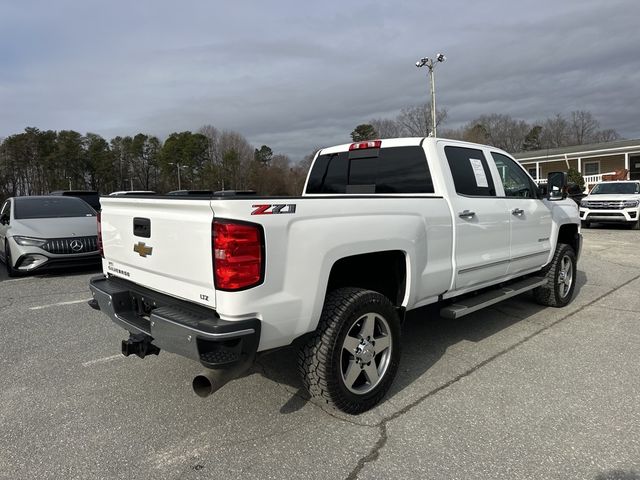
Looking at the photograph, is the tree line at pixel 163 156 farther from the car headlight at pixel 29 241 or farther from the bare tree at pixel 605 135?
the car headlight at pixel 29 241

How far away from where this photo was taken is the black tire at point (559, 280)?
570 cm

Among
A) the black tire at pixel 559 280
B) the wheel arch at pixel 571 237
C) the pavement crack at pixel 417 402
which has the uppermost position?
the wheel arch at pixel 571 237

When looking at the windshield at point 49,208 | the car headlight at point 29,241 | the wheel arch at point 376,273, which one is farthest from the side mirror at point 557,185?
the windshield at point 49,208

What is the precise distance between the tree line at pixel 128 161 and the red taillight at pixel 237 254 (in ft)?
211

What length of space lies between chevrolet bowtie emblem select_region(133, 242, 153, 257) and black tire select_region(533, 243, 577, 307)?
4638mm

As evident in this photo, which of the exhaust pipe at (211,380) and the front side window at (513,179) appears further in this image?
the front side window at (513,179)

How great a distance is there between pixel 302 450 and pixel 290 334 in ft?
2.26

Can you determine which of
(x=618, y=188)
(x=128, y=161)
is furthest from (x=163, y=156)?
(x=618, y=188)

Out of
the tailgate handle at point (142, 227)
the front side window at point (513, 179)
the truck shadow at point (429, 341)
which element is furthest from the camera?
the front side window at point (513, 179)

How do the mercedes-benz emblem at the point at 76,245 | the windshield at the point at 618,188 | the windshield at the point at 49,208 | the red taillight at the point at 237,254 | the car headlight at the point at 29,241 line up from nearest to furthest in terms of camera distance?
the red taillight at the point at 237,254 → the car headlight at the point at 29,241 → the mercedes-benz emblem at the point at 76,245 → the windshield at the point at 49,208 → the windshield at the point at 618,188

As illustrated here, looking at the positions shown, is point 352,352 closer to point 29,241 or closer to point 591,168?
point 29,241

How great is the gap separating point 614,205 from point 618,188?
1.88m

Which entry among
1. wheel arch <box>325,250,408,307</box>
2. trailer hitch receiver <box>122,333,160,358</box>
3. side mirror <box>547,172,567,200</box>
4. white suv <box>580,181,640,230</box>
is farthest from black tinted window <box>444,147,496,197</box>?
white suv <box>580,181,640,230</box>

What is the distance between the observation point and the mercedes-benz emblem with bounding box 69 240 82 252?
27.2ft
